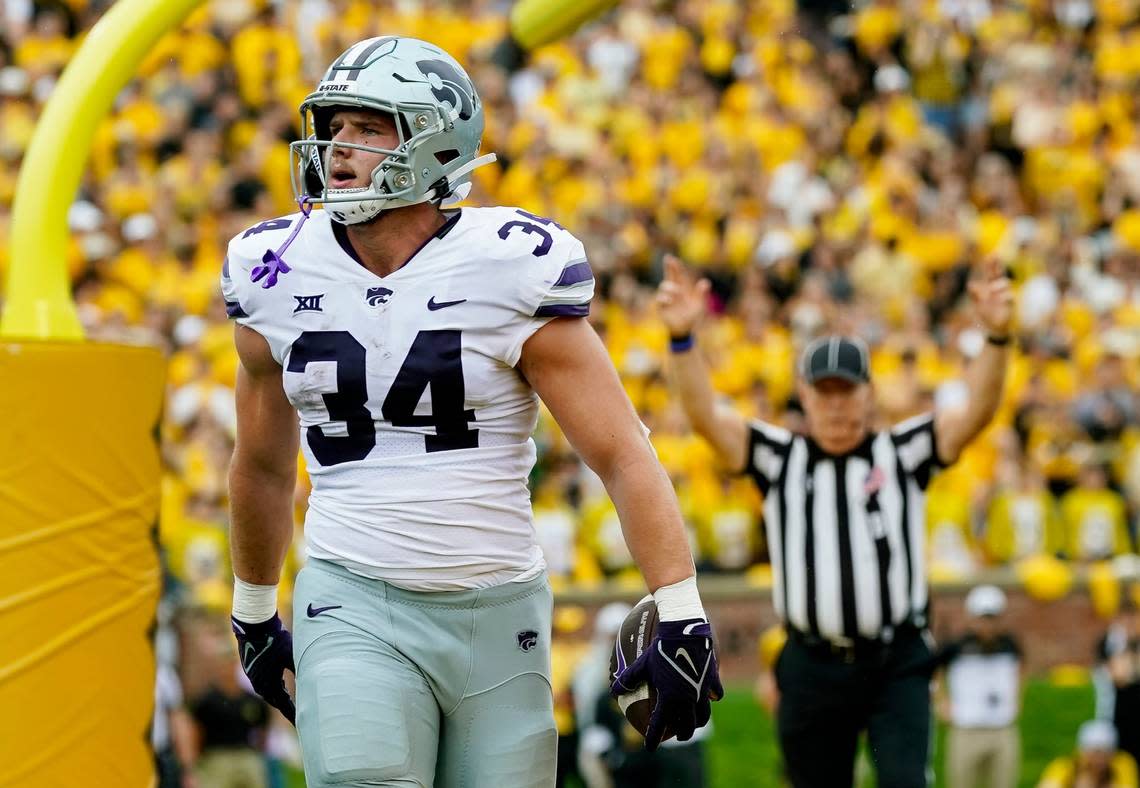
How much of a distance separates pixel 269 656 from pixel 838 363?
2148 mm

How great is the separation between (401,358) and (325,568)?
42 centimetres

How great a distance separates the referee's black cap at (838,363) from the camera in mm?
5352

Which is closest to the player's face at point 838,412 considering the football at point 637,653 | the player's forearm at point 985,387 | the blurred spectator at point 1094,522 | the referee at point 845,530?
the referee at point 845,530

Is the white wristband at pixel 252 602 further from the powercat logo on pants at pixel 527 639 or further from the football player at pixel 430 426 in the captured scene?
the powercat logo on pants at pixel 527 639

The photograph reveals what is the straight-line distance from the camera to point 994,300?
17.5 ft

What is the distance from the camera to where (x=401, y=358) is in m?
3.29

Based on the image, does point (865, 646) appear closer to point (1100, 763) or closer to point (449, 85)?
point (449, 85)

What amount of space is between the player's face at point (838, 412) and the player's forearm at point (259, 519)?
6.89 ft

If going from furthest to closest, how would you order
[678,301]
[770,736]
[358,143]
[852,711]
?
[770,736] < [678,301] < [852,711] < [358,143]

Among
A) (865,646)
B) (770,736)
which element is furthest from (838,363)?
(770,736)

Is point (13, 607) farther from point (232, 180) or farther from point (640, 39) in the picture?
point (640, 39)

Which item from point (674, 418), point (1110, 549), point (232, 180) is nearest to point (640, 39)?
point (232, 180)

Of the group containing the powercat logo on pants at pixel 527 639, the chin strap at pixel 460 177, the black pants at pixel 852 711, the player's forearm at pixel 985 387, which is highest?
the chin strap at pixel 460 177

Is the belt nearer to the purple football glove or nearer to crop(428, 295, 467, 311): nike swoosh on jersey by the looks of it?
the purple football glove
